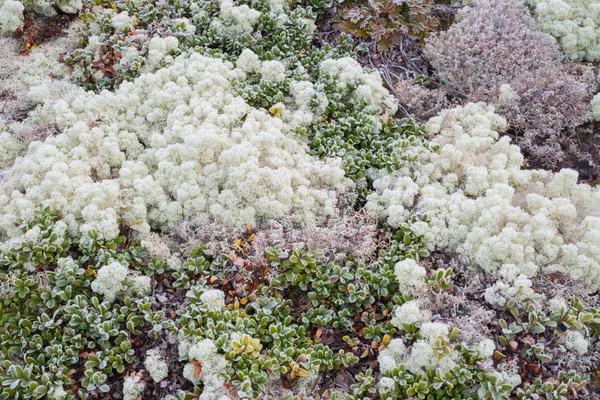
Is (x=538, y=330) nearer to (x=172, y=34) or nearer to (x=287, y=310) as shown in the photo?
(x=287, y=310)

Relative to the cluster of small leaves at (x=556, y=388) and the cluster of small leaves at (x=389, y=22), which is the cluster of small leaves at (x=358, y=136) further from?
the cluster of small leaves at (x=556, y=388)

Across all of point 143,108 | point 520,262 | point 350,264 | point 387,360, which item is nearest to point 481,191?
point 520,262

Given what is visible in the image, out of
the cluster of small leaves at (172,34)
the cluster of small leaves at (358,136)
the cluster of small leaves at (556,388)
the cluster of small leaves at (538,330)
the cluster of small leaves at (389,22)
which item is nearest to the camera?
the cluster of small leaves at (556,388)

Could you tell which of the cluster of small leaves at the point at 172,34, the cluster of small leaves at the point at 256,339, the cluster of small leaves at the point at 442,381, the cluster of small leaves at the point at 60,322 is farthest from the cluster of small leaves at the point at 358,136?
the cluster of small leaves at the point at 60,322

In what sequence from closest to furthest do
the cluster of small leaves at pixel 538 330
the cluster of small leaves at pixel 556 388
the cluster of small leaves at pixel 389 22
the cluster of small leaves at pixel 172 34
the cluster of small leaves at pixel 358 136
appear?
the cluster of small leaves at pixel 556 388, the cluster of small leaves at pixel 538 330, the cluster of small leaves at pixel 358 136, the cluster of small leaves at pixel 172 34, the cluster of small leaves at pixel 389 22

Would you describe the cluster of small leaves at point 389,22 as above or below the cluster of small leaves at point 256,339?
above

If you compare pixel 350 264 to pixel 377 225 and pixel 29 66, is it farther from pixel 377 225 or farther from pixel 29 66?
pixel 29 66
